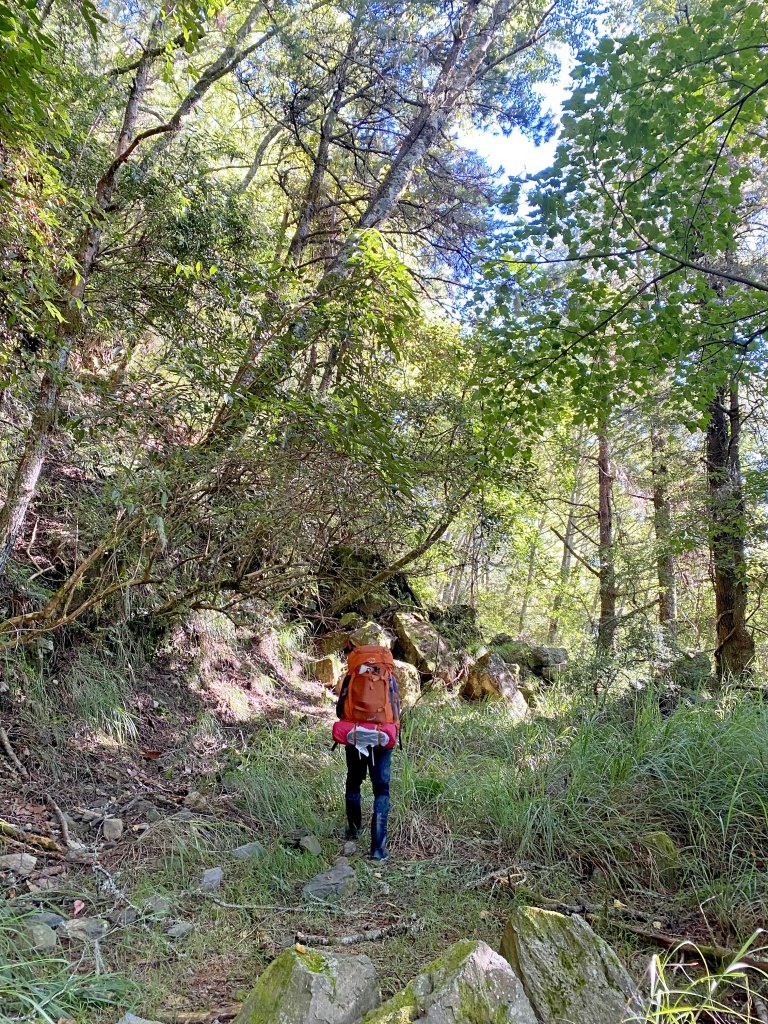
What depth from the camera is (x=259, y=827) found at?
4.43m

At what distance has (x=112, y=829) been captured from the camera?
4.07 m

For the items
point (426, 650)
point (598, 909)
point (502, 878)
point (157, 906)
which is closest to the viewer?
point (598, 909)

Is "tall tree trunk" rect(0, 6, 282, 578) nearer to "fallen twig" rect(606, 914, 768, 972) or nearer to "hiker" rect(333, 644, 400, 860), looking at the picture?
"hiker" rect(333, 644, 400, 860)

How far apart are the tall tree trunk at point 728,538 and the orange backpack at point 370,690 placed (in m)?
5.03

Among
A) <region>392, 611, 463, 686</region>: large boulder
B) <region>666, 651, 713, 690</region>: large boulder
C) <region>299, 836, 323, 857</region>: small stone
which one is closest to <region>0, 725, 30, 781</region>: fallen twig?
<region>299, 836, 323, 857</region>: small stone

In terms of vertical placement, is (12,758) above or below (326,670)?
below

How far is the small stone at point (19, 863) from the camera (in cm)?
341

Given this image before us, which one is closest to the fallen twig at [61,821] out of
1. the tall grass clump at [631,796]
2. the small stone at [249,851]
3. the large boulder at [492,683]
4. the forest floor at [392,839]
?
the forest floor at [392,839]

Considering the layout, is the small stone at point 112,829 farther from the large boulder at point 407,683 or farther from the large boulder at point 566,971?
the large boulder at point 407,683

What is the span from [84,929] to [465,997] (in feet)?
7.06

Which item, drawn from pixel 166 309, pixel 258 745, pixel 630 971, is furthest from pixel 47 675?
pixel 630 971

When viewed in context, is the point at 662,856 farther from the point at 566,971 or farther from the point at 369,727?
the point at 369,727

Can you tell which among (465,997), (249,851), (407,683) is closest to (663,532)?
(407,683)

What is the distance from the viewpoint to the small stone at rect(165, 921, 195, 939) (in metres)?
3.03
